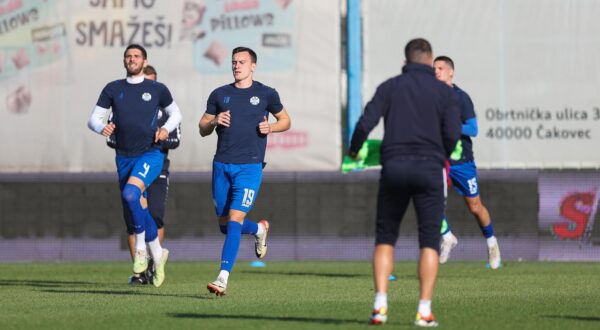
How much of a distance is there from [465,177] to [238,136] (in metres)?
4.20

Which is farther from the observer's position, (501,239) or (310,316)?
(501,239)

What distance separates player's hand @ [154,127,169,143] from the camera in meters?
13.1

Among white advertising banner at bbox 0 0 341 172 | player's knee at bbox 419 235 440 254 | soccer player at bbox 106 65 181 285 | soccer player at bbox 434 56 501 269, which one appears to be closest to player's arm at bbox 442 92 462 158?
player's knee at bbox 419 235 440 254

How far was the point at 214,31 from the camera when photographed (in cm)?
2169

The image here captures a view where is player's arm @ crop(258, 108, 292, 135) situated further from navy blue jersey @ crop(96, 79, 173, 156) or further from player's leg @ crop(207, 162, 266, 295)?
navy blue jersey @ crop(96, 79, 173, 156)

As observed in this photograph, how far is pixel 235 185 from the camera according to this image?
40.2 ft

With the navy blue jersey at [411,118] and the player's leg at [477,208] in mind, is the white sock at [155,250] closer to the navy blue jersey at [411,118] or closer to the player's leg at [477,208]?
the player's leg at [477,208]

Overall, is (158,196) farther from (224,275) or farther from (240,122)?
(224,275)

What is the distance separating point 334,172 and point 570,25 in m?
4.38

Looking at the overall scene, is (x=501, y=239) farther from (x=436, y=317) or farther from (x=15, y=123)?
(x=436, y=317)

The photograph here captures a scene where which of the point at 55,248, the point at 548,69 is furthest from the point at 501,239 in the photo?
the point at 55,248

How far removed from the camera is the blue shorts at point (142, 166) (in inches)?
517

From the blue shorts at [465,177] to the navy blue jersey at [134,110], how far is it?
13.1 feet

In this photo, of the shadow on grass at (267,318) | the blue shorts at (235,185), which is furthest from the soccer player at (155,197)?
the shadow on grass at (267,318)
